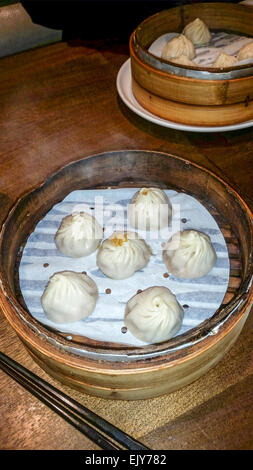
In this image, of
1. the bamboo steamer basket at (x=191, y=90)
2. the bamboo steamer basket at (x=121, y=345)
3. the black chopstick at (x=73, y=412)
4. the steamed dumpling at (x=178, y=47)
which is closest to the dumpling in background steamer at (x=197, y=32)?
the steamed dumpling at (x=178, y=47)

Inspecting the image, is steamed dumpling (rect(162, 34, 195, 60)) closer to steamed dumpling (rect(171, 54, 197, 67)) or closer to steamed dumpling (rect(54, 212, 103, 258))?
steamed dumpling (rect(171, 54, 197, 67))

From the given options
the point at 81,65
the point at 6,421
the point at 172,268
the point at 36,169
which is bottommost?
the point at 6,421

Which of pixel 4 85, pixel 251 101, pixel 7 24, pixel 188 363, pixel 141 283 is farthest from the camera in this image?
pixel 7 24

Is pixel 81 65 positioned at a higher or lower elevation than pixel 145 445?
higher

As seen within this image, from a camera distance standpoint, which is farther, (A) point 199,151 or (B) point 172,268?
(A) point 199,151

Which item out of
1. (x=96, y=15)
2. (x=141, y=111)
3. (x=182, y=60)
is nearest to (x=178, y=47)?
(x=182, y=60)

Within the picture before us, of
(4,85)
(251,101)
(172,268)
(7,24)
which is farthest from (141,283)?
(7,24)

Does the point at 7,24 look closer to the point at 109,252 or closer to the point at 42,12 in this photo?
the point at 42,12
